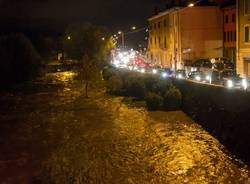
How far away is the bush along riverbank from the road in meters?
1.29

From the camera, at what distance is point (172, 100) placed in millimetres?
38188

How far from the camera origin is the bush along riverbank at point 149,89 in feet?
126

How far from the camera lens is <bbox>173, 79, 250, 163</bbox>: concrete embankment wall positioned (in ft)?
82.1

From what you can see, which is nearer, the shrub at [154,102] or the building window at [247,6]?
the shrub at [154,102]

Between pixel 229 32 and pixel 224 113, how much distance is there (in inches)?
1435

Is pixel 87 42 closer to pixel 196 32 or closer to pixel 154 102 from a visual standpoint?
pixel 196 32

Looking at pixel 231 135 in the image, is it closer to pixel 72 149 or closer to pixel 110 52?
pixel 72 149

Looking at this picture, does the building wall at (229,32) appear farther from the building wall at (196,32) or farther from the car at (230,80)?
the car at (230,80)

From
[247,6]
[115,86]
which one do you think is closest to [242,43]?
[247,6]

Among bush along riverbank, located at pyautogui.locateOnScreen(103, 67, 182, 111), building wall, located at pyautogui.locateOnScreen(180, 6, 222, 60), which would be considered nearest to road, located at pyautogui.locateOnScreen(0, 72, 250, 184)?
bush along riverbank, located at pyautogui.locateOnScreen(103, 67, 182, 111)

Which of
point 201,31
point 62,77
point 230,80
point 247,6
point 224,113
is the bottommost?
point 224,113

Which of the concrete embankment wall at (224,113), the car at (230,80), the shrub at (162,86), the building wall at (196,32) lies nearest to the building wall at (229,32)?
the building wall at (196,32)

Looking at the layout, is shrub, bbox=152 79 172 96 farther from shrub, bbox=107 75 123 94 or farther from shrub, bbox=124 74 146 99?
shrub, bbox=107 75 123 94

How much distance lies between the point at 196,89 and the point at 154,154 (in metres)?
12.1
